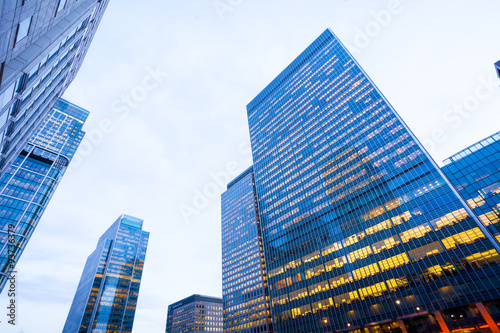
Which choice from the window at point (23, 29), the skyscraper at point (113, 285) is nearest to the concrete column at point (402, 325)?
the window at point (23, 29)

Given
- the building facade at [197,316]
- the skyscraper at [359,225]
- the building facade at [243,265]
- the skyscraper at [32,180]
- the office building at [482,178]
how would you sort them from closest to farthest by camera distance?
the skyscraper at [359,225] < the office building at [482,178] < the skyscraper at [32,180] < the building facade at [243,265] < the building facade at [197,316]

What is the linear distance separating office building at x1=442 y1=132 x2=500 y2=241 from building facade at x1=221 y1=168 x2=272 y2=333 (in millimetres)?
91719

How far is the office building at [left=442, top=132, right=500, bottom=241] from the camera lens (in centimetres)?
6531

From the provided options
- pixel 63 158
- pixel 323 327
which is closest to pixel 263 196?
pixel 323 327

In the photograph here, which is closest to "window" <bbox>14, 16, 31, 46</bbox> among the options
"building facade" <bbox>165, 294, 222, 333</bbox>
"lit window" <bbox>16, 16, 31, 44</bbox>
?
"lit window" <bbox>16, 16, 31, 44</bbox>

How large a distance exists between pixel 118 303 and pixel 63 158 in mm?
113373

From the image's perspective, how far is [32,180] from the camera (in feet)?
267

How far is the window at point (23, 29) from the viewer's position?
38.7 feet

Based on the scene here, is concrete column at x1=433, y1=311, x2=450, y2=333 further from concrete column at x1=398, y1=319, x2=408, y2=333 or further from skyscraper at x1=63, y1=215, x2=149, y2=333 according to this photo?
skyscraper at x1=63, y1=215, x2=149, y2=333

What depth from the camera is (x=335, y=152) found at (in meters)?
89.7

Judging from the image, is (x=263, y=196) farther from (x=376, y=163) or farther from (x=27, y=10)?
(x=27, y=10)

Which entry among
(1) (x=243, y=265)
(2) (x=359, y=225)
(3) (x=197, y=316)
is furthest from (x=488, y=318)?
(3) (x=197, y=316)

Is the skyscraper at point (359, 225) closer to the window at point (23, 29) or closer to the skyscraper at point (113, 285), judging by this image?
the window at point (23, 29)

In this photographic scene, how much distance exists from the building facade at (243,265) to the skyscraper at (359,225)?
3586 cm
